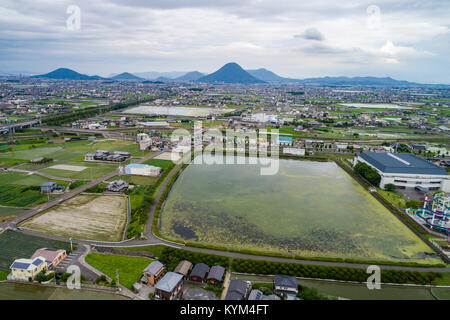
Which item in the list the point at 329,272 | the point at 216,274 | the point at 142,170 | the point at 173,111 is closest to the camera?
the point at 216,274


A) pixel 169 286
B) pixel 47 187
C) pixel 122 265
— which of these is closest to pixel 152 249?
pixel 122 265

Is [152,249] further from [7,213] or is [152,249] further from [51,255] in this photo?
[7,213]

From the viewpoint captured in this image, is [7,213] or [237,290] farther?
[7,213]

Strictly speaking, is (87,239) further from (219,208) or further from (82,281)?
(219,208)

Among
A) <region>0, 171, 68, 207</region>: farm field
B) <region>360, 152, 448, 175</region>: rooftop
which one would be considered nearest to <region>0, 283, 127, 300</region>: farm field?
<region>0, 171, 68, 207</region>: farm field

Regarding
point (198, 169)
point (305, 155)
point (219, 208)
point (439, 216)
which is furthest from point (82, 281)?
point (305, 155)
